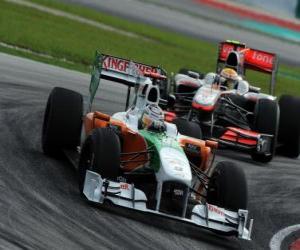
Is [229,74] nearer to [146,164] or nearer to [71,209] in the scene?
[146,164]

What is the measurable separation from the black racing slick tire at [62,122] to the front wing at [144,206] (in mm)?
1822

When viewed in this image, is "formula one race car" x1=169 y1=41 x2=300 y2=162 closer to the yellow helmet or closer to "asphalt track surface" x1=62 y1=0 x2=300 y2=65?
the yellow helmet

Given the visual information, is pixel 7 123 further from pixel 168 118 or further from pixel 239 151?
pixel 239 151

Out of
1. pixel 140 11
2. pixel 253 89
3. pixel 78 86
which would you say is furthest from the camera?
pixel 140 11

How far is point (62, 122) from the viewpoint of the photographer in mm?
11430

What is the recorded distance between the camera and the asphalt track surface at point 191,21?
3478cm

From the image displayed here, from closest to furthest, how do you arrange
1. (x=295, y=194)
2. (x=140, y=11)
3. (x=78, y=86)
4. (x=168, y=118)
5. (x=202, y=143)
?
(x=202, y=143) → (x=295, y=194) → (x=168, y=118) → (x=78, y=86) → (x=140, y=11)

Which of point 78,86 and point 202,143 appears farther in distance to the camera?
point 78,86

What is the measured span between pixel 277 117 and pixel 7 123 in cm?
461

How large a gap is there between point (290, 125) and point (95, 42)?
10910 mm

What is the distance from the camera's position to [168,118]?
49.2ft

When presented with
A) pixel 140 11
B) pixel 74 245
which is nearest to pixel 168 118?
pixel 74 245

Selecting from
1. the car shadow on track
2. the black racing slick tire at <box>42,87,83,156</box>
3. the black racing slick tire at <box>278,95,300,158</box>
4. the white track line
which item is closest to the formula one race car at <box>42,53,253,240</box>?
the black racing slick tire at <box>42,87,83,156</box>

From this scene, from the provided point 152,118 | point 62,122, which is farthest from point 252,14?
point 152,118
